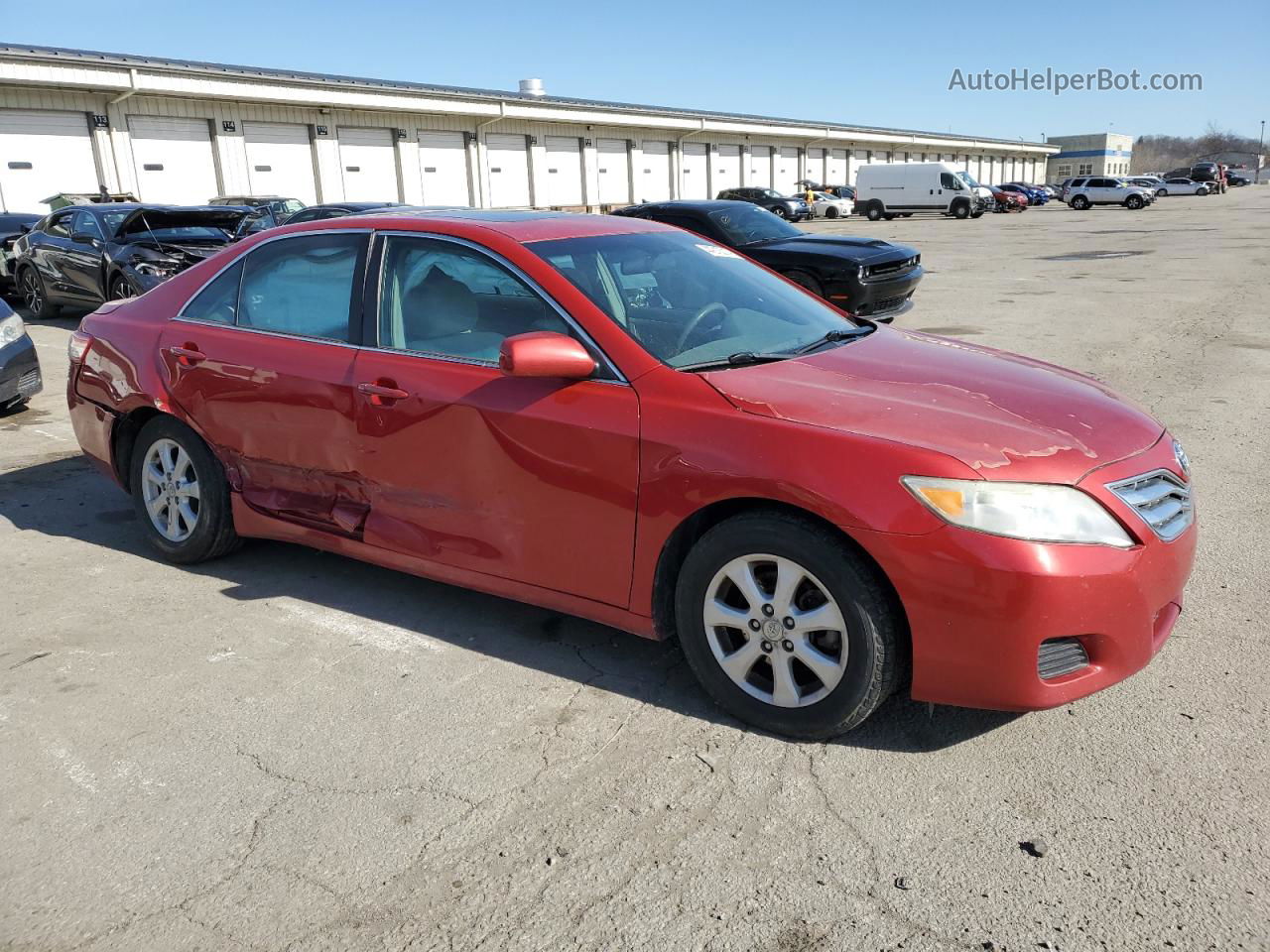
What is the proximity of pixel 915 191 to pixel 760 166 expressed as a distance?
33.6 ft

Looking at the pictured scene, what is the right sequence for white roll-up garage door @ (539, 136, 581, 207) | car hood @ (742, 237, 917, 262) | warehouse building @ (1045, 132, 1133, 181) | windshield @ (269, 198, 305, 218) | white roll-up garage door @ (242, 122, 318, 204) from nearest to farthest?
car hood @ (742, 237, 917, 262) < windshield @ (269, 198, 305, 218) < white roll-up garage door @ (242, 122, 318, 204) < white roll-up garage door @ (539, 136, 581, 207) < warehouse building @ (1045, 132, 1133, 181)

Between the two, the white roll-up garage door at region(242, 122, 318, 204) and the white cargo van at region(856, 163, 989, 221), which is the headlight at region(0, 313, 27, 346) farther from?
the white cargo van at region(856, 163, 989, 221)

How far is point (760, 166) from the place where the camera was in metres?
54.9

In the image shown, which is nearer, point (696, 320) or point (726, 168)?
point (696, 320)

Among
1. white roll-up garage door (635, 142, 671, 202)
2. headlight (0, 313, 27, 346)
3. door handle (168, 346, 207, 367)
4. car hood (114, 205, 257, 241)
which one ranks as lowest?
headlight (0, 313, 27, 346)

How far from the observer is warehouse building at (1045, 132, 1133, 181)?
107 metres

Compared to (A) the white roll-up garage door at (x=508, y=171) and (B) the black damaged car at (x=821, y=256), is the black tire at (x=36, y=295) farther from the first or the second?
(A) the white roll-up garage door at (x=508, y=171)

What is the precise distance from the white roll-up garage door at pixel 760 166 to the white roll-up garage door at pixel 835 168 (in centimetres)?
736

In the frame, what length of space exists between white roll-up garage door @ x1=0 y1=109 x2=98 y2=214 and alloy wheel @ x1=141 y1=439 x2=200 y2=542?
2434 centimetres

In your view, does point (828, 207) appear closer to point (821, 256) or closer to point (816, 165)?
point (816, 165)

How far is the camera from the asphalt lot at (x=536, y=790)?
2.40 m

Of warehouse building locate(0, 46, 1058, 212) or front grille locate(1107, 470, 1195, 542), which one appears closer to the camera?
front grille locate(1107, 470, 1195, 542)

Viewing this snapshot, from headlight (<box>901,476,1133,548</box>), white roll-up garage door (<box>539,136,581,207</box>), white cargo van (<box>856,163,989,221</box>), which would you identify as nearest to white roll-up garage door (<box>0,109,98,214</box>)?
white roll-up garage door (<box>539,136,581,207</box>)

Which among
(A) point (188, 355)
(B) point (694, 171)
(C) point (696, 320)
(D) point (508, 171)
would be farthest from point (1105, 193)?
(A) point (188, 355)
